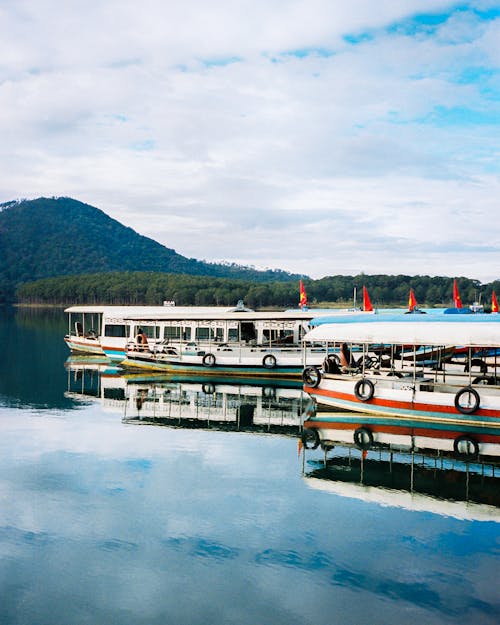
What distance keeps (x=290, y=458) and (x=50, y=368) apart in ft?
93.3

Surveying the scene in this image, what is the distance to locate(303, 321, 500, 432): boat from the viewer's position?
24.1m

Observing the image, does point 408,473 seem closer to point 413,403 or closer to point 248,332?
point 413,403

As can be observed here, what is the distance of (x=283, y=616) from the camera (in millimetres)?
10742

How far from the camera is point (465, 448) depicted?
2192cm

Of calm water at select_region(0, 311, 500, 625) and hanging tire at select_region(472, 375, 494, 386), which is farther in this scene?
hanging tire at select_region(472, 375, 494, 386)

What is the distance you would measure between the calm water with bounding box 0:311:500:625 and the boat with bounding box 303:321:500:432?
357 centimetres

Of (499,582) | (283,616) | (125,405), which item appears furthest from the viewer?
(125,405)

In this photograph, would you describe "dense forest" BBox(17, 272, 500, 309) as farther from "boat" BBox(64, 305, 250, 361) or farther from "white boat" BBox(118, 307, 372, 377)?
"white boat" BBox(118, 307, 372, 377)

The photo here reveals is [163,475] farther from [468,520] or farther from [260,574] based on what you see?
[468,520]

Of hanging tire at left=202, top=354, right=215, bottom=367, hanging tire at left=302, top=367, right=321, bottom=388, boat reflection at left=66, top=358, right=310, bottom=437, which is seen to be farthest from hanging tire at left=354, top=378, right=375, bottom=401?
hanging tire at left=202, top=354, right=215, bottom=367

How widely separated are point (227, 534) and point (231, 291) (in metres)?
133

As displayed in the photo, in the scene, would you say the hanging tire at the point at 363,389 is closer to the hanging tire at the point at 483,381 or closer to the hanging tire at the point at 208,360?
the hanging tire at the point at 483,381

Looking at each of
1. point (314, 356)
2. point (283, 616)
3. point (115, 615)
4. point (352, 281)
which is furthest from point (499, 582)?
point (352, 281)

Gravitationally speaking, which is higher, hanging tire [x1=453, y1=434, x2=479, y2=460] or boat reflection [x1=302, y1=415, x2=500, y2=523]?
hanging tire [x1=453, y1=434, x2=479, y2=460]
